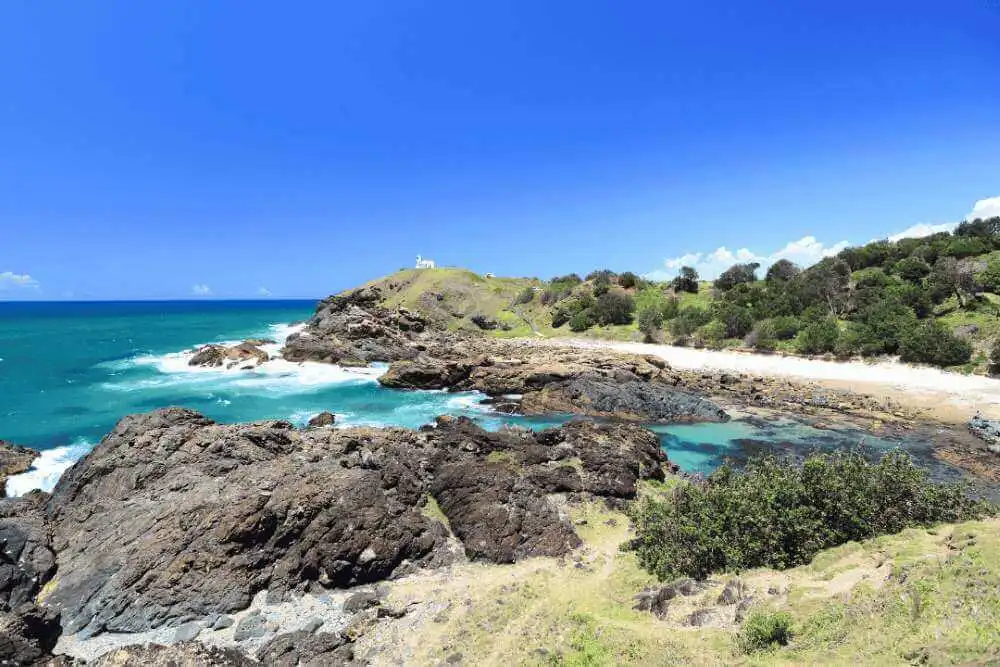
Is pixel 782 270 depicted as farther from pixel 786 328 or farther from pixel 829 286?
pixel 786 328

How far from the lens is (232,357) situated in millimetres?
50625

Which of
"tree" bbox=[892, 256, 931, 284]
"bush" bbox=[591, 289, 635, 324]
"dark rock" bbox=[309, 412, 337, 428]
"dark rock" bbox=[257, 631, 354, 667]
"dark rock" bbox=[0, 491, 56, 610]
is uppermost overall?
"tree" bbox=[892, 256, 931, 284]

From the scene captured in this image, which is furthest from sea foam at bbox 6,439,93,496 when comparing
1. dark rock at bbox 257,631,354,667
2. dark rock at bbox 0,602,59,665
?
dark rock at bbox 257,631,354,667

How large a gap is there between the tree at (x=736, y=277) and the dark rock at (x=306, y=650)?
67471mm

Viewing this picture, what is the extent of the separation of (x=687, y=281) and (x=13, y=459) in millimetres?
69501

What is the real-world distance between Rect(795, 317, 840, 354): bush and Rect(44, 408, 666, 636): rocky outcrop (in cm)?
3183

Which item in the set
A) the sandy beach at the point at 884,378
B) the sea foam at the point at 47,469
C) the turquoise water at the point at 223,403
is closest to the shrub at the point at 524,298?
the sandy beach at the point at 884,378

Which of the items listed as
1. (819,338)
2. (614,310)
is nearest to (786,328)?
(819,338)

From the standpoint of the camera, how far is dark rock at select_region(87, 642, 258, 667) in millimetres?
8991

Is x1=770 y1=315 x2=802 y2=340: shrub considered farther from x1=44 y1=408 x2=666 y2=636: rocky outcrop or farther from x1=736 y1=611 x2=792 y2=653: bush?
x1=736 y1=611 x2=792 y2=653: bush

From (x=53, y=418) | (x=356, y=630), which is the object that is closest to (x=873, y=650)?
(x=356, y=630)

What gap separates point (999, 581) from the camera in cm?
730

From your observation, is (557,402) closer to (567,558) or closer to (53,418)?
(567,558)

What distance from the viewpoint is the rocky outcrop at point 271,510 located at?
38.5ft
